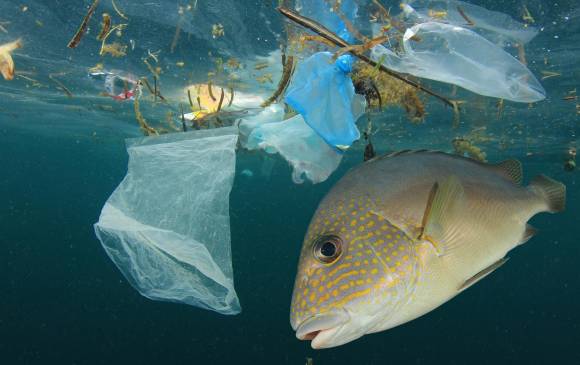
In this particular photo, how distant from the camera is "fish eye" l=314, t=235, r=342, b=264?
1861mm

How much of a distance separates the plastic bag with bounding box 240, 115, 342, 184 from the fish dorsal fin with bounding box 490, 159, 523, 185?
1646 millimetres

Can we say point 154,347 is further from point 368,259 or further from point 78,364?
point 368,259

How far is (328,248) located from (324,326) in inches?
15.5

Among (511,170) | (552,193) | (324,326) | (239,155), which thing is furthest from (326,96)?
(239,155)

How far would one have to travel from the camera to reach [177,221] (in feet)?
9.60

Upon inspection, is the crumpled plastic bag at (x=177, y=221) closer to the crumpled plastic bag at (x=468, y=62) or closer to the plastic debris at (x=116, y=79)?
the crumpled plastic bag at (x=468, y=62)

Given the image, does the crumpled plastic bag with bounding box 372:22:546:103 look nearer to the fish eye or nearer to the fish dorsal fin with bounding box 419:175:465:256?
the fish dorsal fin with bounding box 419:175:465:256

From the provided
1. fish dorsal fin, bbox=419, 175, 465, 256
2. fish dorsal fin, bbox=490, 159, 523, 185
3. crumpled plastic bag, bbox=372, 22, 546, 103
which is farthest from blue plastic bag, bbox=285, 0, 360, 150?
fish dorsal fin, bbox=419, 175, 465, 256

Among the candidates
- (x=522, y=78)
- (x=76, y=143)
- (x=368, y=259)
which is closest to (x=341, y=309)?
(x=368, y=259)

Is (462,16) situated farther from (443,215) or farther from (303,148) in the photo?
(443,215)

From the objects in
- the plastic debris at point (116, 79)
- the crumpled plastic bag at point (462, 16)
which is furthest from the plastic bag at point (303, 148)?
the plastic debris at point (116, 79)

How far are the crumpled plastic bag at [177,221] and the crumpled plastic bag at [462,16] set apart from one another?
3143 mm

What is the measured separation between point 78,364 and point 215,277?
61.2ft

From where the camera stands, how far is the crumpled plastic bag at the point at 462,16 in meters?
4.64
